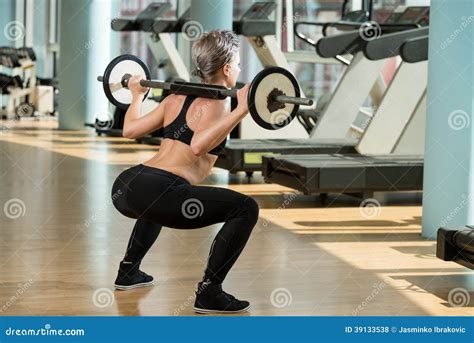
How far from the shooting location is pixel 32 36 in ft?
69.9

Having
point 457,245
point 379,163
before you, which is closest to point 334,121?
point 379,163

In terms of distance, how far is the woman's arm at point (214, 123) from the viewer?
3.84m

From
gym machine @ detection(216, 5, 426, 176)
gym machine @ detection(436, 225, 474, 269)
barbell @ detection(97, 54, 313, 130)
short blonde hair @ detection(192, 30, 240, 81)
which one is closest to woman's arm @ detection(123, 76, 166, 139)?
barbell @ detection(97, 54, 313, 130)

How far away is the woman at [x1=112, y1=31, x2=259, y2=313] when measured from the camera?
410cm

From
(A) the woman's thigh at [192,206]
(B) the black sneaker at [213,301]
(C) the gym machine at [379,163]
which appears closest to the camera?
(A) the woman's thigh at [192,206]

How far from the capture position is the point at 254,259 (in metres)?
5.56

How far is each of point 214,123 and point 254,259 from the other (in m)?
1.72

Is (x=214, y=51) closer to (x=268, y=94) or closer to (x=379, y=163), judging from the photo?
(x=268, y=94)

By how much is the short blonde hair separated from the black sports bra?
0.46ft

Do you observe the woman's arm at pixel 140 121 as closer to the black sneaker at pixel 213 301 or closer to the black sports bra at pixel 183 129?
the black sports bra at pixel 183 129

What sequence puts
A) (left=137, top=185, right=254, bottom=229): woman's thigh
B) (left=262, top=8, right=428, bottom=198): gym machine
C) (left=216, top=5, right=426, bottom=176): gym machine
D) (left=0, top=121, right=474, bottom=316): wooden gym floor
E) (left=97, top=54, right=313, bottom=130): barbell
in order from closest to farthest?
(left=97, top=54, right=313, bottom=130): barbell → (left=137, top=185, right=254, bottom=229): woman's thigh → (left=0, top=121, right=474, bottom=316): wooden gym floor → (left=262, top=8, right=428, bottom=198): gym machine → (left=216, top=5, right=426, bottom=176): gym machine

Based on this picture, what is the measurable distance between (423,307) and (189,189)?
1144mm

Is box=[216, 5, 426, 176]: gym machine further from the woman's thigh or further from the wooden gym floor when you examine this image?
the woman's thigh

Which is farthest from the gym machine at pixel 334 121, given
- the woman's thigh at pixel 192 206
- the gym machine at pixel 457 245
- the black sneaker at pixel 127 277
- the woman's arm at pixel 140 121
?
the woman's thigh at pixel 192 206
